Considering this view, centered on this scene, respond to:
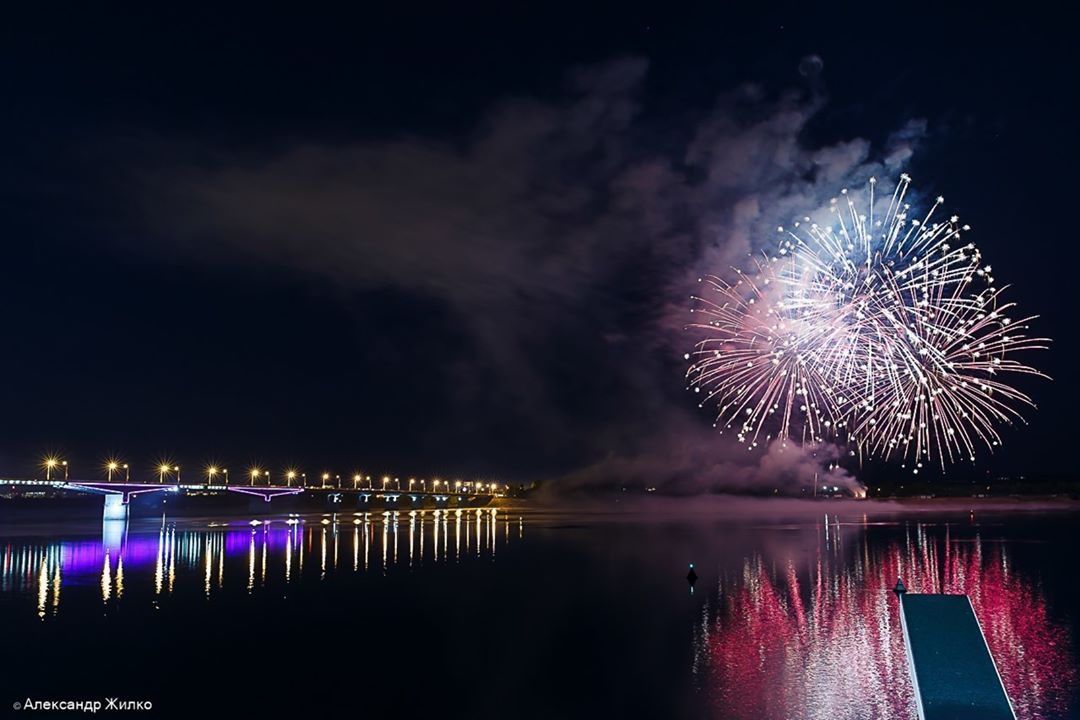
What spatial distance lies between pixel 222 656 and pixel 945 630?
20027 millimetres

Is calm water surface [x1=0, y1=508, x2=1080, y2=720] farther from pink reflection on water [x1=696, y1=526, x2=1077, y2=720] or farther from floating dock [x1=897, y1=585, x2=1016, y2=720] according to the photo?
floating dock [x1=897, y1=585, x2=1016, y2=720]

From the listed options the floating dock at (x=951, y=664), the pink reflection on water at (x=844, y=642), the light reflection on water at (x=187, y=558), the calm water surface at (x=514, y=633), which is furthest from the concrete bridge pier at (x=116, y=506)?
the floating dock at (x=951, y=664)

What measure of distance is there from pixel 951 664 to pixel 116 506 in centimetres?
14222

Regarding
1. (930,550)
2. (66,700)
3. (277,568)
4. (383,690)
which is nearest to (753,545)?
(930,550)

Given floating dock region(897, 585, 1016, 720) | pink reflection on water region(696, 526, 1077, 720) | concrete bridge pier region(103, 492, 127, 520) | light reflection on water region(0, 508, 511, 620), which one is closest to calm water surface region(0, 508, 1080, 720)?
pink reflection on water region(696, 526, 1077, 720)

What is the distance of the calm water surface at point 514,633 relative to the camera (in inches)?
773

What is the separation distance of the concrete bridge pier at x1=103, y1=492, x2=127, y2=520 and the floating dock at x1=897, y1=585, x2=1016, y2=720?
446ft

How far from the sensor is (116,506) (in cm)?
13288

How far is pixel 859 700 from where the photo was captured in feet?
61.3

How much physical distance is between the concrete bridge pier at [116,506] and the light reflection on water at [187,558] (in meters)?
46.5

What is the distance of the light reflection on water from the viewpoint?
4131 cm

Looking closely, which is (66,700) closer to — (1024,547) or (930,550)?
(930,550)

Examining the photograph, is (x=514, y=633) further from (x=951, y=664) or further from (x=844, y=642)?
(x=951, y=664)

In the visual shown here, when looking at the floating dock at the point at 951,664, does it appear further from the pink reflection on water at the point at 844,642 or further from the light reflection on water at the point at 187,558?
the light reflection on water at the point at 187,558
